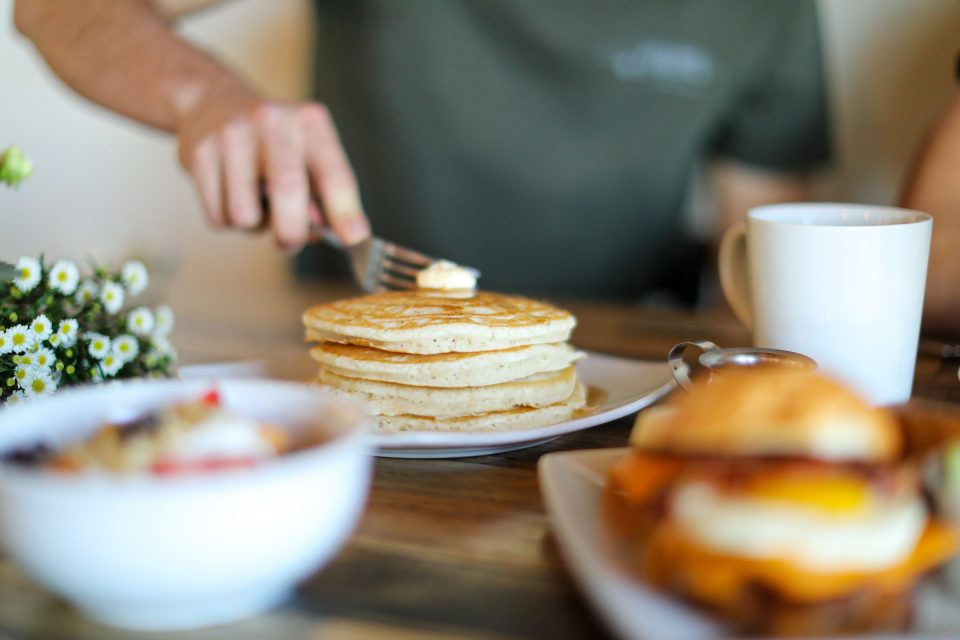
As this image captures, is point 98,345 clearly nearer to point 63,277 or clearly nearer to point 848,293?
point 63,277

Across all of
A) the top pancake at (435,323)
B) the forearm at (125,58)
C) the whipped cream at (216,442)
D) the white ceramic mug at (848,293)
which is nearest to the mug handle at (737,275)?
the white ceramic mug at (848,293)

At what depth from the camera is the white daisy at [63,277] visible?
89 centimetres

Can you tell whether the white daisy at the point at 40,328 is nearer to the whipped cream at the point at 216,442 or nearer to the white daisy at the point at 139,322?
the white daisy at the point at 139,322

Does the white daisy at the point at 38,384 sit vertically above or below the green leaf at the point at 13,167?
below

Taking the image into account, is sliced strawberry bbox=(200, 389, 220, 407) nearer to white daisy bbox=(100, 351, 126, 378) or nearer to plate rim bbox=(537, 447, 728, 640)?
plate rim bbox=(537, 447, 728, 640)

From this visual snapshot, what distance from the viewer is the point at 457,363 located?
870 millimetres

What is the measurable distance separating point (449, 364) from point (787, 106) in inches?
70.2

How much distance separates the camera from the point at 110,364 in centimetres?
Result: 92

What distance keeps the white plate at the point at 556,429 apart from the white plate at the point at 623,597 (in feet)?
0.48

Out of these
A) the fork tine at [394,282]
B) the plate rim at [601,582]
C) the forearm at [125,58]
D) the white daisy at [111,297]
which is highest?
the forearm at [125,58]

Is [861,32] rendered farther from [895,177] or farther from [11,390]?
[11,390]

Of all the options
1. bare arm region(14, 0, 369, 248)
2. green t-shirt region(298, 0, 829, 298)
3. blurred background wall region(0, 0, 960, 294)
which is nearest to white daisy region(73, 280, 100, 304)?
bare arm region(14, 0, 369, 248)

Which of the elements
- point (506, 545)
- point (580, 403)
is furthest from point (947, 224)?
point (506, 545)

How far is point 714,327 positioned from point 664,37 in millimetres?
983
